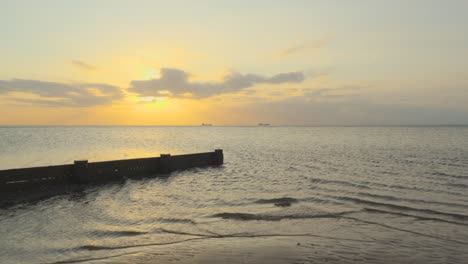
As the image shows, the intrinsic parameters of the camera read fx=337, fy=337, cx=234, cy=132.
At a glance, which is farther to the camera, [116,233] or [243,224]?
[243,224]

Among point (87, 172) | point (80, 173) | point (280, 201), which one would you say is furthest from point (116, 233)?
point (87, 172)

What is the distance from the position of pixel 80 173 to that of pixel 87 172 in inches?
20.3

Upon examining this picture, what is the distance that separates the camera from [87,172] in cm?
2077

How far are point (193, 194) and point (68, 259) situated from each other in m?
9.94

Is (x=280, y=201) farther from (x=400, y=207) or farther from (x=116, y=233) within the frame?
(x=116, y=233)

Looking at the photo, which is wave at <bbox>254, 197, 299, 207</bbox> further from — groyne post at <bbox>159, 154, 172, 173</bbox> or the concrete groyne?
groyne post at <bbox>159, 154, 172, 173</bbox>

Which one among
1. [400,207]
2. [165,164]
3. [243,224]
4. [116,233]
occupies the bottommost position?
[400,207]

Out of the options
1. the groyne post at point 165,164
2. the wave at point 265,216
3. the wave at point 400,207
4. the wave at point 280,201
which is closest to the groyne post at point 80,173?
the groyne post at point 165,164

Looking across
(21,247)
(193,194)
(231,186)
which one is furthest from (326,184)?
(21,247)

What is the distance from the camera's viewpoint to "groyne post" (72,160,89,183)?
66.2 ft

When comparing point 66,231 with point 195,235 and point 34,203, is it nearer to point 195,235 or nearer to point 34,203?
point 195,235

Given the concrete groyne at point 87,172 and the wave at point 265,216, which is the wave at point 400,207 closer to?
the wave at point 265,216

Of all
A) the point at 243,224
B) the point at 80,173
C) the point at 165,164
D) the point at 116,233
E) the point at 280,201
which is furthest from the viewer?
the point at 165,164

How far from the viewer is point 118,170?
23.0 metres
